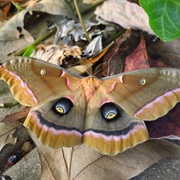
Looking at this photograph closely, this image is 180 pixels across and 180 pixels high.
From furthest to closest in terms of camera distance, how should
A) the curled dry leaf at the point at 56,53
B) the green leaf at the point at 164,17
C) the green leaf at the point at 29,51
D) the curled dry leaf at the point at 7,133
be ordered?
the green leaf at the point at 29,51
the curled dry leaf at the point at 56,53
the curled dry leaf at the point at 7,133
the green leaf at the point at 164,17

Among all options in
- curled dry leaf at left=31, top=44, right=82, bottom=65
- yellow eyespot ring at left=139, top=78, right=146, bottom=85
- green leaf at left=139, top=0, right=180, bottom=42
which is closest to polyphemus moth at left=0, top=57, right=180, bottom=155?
yellow eyespot ring at left=139, top=78, right=146, bottom=85

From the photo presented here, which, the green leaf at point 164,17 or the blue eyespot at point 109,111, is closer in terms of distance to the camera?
the blue eyespot at point 109,111

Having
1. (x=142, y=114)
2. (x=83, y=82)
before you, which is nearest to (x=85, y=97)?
(x=83, y=82)

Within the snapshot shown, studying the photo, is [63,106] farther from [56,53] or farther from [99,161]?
[56,53]

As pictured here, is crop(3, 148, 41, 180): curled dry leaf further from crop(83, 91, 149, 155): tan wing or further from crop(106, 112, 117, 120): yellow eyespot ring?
crop(106, 112, 117, 120): yellow eyespot ring

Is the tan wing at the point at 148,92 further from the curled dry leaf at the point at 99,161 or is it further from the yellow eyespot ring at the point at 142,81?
the curled dry leaf at the point at 99,161

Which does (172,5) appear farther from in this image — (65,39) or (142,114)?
(65,39)

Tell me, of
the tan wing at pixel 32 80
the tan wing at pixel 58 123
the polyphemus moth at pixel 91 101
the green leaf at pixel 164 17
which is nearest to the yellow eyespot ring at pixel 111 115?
the polyphemus moth at pixel 91 101
